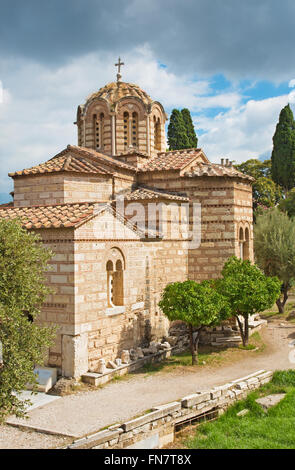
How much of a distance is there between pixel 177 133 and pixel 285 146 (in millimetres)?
7333

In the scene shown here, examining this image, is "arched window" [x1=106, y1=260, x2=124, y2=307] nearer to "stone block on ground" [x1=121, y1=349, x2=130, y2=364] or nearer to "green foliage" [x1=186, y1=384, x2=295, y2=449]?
"stone block on ground" [x1=121, y1=349, x2=130, y2=364]

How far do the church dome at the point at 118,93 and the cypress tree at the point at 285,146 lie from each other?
15.6 meters

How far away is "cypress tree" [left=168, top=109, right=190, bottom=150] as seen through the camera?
29103 mm

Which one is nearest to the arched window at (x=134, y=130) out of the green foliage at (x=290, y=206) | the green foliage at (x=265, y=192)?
the green foliage at (x=290, y=206)

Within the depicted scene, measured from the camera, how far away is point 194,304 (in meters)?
10.9

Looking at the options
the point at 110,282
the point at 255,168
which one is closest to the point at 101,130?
the point at 110,282

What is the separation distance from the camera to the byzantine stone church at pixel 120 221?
392 inches

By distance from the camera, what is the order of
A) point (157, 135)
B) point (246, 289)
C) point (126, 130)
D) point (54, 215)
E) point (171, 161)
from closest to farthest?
point (54, 215) < point (246, 289) < point (171, 161) < point (126, 130) < point (157, 135)

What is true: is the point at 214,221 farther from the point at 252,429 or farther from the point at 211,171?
the point at 252,429

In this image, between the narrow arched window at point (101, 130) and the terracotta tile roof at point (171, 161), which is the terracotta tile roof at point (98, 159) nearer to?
the terracotta tile roof at point (171, 161)

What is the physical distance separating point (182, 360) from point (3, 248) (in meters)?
6.49

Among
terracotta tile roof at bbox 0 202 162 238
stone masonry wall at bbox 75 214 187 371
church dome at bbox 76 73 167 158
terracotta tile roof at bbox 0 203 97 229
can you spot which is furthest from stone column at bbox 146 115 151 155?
terracotta tile roof at bbox 0 203 97 229
